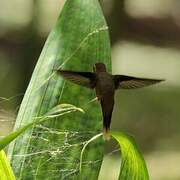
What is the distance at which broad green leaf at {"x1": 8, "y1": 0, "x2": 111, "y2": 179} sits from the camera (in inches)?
19.7

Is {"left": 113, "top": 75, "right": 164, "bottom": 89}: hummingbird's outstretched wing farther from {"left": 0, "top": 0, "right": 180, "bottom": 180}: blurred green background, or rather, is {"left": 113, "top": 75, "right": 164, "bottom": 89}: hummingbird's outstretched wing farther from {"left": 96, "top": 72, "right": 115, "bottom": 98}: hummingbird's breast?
{"left": 0, "top": 0, "right": 180, "bottom": 180}: blurred green background

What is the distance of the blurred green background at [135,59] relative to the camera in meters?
2.51

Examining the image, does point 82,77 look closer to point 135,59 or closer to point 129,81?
point 129,81

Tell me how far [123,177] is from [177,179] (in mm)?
1926

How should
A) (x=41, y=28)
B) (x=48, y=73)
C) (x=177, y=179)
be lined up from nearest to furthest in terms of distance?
(x=48, y=73) < (x=177, y=179) < (x=41, y=28)

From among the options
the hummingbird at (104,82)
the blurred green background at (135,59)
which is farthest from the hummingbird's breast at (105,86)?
the blurred green background at (135,59)

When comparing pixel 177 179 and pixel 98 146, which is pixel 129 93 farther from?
pixel 98 146

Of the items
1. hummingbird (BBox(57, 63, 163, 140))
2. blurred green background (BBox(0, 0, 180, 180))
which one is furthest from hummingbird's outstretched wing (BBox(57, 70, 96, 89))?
blurred green background (BBox(0, 0, 180, 180))

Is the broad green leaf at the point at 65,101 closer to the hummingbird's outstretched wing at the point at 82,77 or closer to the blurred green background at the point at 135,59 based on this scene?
the hummingbird's outstretched wing at the point at 82,77

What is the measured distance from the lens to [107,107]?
1.38ft

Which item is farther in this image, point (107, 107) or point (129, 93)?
point (129, 93)

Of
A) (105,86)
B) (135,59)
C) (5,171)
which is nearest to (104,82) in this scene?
(105,86)

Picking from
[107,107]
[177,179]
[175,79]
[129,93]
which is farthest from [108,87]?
[175,79]

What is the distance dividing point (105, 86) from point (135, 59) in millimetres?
2710
